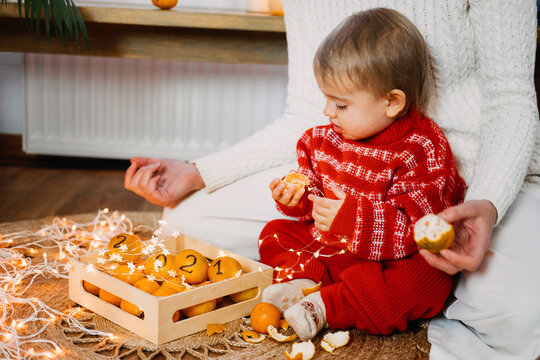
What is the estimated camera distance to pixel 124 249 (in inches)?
46.9

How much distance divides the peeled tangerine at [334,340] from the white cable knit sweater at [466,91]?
335 millimetres

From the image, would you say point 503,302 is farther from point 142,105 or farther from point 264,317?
point 142,105

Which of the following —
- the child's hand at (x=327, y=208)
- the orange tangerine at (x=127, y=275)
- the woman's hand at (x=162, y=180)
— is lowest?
the orange tangerine at (x=127, y=275)

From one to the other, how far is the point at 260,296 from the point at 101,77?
1539 mm

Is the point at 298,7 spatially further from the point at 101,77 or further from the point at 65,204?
the point at 101,77

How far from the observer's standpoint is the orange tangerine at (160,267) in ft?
3.72

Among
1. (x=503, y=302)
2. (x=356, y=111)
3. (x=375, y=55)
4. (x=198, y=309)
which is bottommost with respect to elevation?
(x=198, y=309)

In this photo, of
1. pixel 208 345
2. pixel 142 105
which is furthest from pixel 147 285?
pixel 142 105

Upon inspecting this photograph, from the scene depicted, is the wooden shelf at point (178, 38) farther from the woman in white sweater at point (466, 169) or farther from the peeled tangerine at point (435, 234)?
the peeled tangerine at point (435, 234)

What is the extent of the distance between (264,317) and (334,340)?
0.43 ft

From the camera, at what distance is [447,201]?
111 centimetres

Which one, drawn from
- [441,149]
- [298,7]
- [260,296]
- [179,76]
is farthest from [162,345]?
[179,76]

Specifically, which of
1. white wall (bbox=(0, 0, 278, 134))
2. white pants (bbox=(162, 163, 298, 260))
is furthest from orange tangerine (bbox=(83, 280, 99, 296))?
white wall (bbox=(0, 0, 278, 134))

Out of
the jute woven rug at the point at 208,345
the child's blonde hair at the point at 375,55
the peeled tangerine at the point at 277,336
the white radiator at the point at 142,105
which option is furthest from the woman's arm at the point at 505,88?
the white radiator at the point at 142,105
